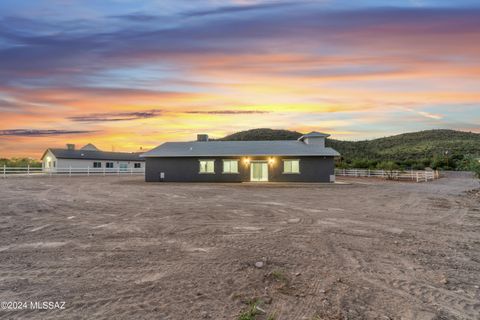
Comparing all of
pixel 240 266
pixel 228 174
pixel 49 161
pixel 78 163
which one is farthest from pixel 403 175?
pixel 49 161

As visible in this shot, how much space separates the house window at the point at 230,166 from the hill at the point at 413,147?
23.7m

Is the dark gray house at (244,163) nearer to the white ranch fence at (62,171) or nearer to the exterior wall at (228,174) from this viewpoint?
the exterior wall at (228,174)

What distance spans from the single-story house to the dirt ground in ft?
118

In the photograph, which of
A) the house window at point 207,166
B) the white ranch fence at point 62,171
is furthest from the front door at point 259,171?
the white ranch fence at point 62,171

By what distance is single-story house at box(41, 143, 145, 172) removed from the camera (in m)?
41.7

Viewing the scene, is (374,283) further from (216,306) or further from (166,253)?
(166,253)

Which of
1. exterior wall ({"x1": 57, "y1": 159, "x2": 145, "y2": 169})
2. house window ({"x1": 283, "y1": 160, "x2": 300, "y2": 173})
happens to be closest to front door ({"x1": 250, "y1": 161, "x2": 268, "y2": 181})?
house window ({"x1": 283, "y1": 160, "x2": 300, "y2": 173})

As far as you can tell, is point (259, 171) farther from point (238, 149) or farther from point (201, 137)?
point (201, 137)

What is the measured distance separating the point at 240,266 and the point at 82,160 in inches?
1784

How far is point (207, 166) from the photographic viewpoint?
2802cm

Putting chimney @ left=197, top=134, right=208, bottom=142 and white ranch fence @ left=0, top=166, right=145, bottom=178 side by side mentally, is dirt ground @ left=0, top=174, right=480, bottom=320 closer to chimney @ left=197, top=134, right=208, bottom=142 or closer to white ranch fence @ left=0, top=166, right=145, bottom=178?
chimney @ left=197, top=134, right=208, bottom=142

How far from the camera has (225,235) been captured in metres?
7.11

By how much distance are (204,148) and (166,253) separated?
24547 mm

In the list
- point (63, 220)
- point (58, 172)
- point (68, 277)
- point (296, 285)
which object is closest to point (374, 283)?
point (296, 285)
